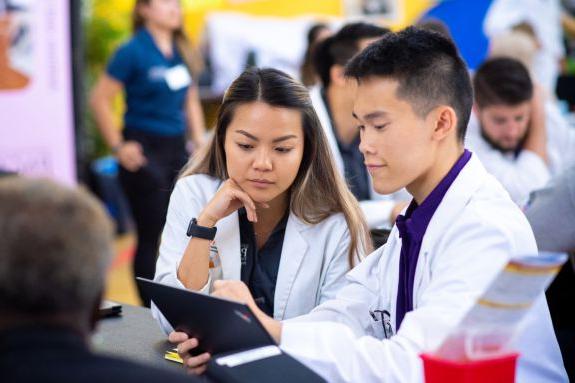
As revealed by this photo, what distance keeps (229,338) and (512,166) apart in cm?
216

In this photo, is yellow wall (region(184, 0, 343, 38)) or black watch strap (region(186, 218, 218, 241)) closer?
black watch strap (region(186, 218, 218, 241))

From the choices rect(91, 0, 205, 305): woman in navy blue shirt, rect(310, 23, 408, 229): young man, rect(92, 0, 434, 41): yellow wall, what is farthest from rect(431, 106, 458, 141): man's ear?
rect(92, 0, 434, 41): yellow wall

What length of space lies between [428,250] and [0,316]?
833 mm

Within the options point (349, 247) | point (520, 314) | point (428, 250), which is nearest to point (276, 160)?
point (349, 247)

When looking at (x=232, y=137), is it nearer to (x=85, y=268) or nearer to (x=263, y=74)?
(x=263, y=74)

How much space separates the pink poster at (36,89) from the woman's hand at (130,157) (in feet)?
2.18

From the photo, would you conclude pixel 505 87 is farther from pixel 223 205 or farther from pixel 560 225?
pixel 223 205

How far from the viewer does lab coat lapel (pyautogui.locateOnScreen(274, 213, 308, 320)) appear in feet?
6.63

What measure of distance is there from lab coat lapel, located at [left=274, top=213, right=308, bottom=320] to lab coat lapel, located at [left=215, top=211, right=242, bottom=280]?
0.36 ft

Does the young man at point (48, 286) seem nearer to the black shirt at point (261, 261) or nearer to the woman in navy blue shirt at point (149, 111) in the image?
the black shirt at point (261, 261)

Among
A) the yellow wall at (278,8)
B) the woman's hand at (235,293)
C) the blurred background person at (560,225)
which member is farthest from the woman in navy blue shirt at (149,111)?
the yellow wall at (278,8)

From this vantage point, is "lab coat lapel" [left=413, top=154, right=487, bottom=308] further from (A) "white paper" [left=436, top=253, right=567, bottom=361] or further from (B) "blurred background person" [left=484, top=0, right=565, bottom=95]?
(B) "blurred background person" [left=484, top=0, right=565, bottom=95]

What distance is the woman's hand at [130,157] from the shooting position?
13.4 feet

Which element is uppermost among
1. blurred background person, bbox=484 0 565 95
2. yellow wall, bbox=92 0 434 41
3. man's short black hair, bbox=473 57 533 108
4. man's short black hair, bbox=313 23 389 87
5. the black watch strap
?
yellow wall, bbox=92 0 434 41
